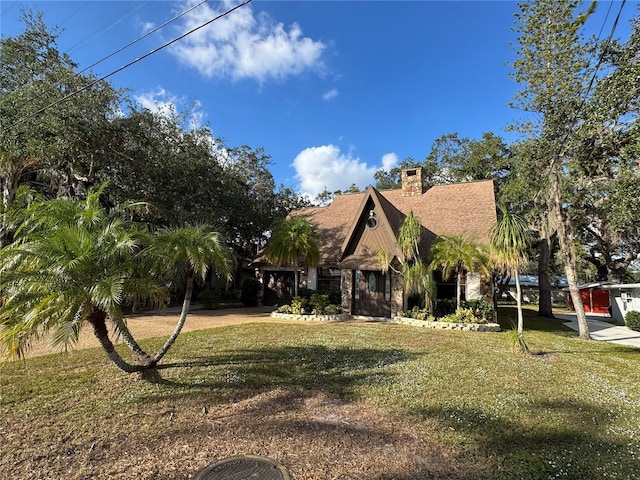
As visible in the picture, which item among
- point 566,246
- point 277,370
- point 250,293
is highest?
point 566,246

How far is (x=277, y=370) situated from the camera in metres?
7.23

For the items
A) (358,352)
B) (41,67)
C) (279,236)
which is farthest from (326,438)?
(41,67)

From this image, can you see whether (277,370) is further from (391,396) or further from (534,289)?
(534,289)

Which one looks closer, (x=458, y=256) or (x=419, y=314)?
(x=458, y=256)

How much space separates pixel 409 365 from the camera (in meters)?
7.79

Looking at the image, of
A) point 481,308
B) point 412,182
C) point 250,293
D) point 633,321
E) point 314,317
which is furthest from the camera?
point 250,293

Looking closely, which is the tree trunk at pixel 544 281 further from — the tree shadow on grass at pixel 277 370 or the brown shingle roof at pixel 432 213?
the tree shadow on grass at pixel 277 370

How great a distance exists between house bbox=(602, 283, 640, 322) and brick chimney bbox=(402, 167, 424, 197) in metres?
11.9

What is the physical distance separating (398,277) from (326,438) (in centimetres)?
1182

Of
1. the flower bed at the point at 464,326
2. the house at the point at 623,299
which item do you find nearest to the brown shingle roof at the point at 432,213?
the flower bed at the point at 464,326

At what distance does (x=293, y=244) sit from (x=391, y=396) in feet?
37.1

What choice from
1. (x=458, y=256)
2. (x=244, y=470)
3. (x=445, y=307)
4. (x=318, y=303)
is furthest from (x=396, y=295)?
(x=244, y=470)

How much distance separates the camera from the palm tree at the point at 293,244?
1661 centimetres

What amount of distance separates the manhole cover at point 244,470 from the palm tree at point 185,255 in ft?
11.4
